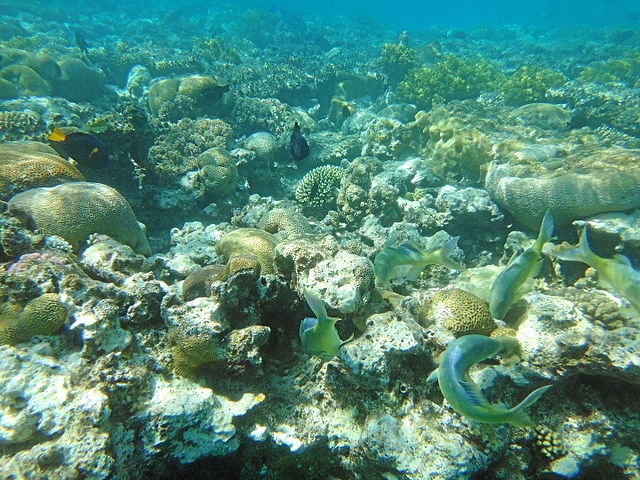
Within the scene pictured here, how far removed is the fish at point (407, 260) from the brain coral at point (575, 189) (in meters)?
2.34

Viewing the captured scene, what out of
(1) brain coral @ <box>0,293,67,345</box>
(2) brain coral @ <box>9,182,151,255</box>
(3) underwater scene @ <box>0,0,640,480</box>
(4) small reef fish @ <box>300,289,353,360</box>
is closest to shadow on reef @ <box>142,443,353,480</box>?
(3) underwater scene @ <box>0,0,640,480</box>

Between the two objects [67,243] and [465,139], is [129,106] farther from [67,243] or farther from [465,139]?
[465,139]

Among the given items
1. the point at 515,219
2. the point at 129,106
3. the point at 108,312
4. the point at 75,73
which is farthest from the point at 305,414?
the point at 75,73

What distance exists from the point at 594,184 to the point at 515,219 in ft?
3.67

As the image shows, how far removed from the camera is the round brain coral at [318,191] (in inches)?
265

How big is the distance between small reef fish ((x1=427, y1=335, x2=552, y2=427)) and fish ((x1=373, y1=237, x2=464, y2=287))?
3.27 ft

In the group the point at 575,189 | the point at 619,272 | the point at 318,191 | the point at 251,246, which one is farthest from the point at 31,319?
the point at 575,189

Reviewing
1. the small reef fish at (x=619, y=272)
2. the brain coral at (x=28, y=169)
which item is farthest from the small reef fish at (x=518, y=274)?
the brain coral at (x=28, y=169)

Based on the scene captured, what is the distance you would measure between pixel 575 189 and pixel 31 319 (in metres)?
6.18

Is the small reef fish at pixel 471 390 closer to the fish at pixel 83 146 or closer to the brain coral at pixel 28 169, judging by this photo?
the fish at pixel 83 146

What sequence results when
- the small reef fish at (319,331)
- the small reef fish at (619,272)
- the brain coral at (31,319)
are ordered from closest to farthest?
1. the small reef fish at (319,331)
2. the brain coral at (31,319)
3. the small reef fish at (619,272)

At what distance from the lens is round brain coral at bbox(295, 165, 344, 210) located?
6723 millimetres

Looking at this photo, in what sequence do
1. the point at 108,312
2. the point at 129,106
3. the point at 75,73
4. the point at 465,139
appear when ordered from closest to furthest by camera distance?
the point at 108,312, the point at 129,106, the point at 465,139, the point at 75,73

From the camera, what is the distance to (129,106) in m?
6.29
